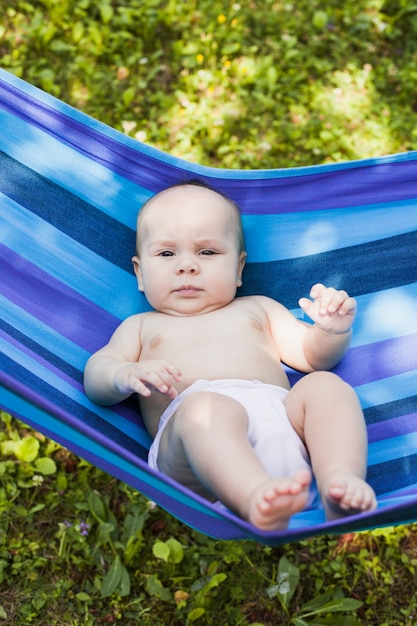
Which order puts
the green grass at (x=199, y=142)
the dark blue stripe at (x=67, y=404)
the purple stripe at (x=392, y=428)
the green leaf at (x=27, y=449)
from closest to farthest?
the dark blue stripe at (x=67, y=404)
the purple stripe at (x=392, y=428)
the green grass at (x=199, y=142)
the green leaf at (x=27, y=449)

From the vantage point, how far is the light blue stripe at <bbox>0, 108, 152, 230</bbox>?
242cm

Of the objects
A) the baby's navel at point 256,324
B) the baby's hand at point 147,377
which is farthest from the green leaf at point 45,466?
the baby's navel at point 256,324

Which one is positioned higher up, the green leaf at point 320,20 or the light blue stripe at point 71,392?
the green leaf at point 320,20

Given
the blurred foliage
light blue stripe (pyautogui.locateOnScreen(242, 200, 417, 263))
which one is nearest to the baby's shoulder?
light blue stripe (pyautogui.locateOnScreen(242, 200, 417, 263))

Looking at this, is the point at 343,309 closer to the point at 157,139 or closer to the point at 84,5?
the point at 157,139

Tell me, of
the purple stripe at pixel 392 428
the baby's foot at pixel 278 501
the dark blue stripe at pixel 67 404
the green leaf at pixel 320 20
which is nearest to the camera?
the baby's foot at pixel 278 501

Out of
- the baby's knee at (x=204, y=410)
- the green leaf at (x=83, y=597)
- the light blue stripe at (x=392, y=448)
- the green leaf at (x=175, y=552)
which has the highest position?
the baby's knee at (x=204, y=410)

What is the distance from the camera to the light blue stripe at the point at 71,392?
1.99 metres

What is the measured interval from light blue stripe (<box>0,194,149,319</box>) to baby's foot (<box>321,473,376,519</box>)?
957 millimetres

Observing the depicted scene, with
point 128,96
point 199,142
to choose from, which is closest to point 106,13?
point 128,96

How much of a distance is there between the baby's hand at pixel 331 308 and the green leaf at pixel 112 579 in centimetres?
94

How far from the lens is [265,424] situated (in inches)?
76.9

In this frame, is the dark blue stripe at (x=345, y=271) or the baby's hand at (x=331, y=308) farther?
the dark blue stripe at (x=345, y=271)

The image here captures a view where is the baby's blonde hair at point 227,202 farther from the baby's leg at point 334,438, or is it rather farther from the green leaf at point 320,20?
the green leaf at point 320,20
